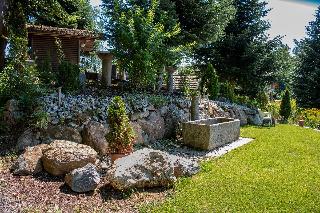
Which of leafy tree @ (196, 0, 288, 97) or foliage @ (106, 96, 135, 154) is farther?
leafy tree @ (196, 0, 288, 97)

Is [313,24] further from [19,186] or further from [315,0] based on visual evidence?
[315,0]

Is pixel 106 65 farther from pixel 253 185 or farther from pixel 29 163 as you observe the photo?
pixel 253 185

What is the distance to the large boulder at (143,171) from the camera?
671 cm

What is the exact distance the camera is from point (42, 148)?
7930mm

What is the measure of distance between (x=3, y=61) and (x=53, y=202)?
8151 millimetres

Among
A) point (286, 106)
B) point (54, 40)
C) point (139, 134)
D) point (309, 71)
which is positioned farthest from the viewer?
point (309, 71)

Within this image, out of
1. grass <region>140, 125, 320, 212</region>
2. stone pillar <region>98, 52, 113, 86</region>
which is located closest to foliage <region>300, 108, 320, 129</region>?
grass <region>140, 125, 320, 212</region>

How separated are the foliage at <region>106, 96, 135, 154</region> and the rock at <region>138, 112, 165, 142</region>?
271 centimetres

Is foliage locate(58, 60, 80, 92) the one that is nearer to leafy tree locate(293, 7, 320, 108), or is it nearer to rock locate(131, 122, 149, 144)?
rock locate(131, 122, 149, 144)

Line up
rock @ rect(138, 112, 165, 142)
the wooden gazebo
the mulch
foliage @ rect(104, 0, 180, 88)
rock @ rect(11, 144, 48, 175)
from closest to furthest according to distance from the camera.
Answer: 1. the mulch
2. rock @ rect(11, 144, 48, 175)
3. rock @ rect(138, 112, 165, 142)
4. foliage @ rect(104, 0, 180, 88)
5. the wooden gazebo

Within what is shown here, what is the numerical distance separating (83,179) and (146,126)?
15.7ft

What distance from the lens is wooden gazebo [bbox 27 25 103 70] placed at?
1590 cm

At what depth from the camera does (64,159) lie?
24.2 ft

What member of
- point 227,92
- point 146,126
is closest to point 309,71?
point 227,92
